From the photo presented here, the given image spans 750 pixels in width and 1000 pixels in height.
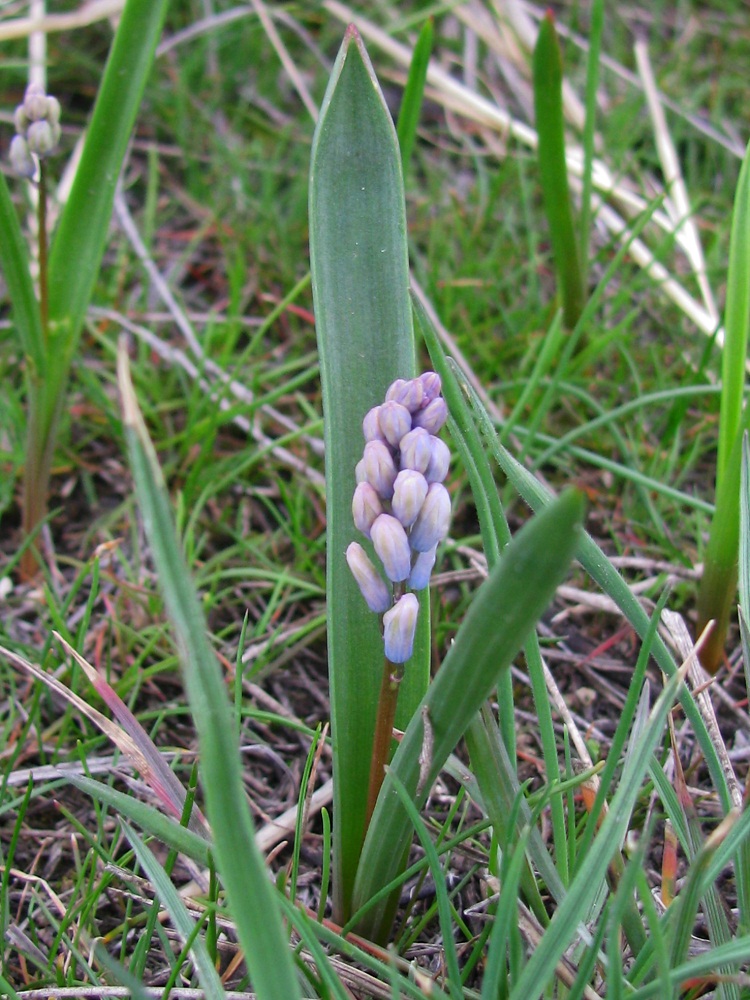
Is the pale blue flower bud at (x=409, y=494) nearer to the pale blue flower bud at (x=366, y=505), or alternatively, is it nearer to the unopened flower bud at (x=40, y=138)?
the pale blue flower bud at (x=366, y=505)

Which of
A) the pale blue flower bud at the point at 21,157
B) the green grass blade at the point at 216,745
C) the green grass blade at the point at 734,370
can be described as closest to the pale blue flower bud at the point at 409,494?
the green grass blade at the point at 216,745

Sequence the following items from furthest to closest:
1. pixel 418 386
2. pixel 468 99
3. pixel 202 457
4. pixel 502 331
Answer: pixel 468 99 < pixel 502 331 < pixel 202 457 < pixel 418 386

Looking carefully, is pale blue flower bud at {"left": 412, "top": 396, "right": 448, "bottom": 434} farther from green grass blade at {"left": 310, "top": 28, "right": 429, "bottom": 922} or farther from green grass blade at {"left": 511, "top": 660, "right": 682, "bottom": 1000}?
green grass blade at {"left": 511, "top": 660, "right": 682, "bottom": 1000}

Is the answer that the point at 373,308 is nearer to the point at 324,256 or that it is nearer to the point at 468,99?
the point at 324,256

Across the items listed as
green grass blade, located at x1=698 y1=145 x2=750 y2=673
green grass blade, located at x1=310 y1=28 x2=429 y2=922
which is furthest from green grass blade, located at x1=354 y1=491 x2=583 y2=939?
green grass blade, located at x1=698 y1=145 x2=750 y2=673

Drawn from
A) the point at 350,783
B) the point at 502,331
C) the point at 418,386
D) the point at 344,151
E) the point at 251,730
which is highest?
the point at 344,151

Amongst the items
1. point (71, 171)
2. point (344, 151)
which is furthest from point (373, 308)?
point (71, 171)
